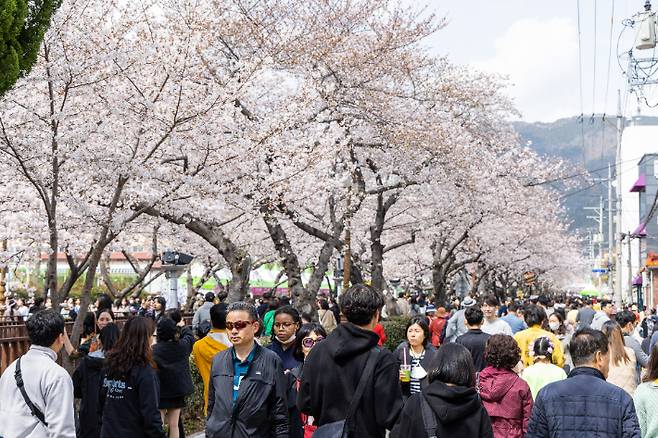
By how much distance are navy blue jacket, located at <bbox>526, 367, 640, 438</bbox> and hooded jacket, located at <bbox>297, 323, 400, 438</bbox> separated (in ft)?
2.81

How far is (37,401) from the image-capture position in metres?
5.23

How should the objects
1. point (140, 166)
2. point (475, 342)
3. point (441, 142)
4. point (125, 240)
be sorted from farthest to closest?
point (125, 240) < point (441, 142) < point (140, 166) < point (475, 342)

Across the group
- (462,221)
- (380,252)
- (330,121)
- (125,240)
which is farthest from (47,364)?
(462,221)

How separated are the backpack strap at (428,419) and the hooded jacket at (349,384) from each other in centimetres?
32

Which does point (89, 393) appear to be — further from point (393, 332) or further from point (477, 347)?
point (393, 332)

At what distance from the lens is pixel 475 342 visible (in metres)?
8.77

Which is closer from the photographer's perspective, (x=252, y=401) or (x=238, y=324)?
(x=252, y=401)

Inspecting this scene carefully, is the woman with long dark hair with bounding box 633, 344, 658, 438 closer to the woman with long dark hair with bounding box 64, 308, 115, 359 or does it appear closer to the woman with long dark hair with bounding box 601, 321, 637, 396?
the woman with long dark hair with bounding box 601, 321, 637, 396

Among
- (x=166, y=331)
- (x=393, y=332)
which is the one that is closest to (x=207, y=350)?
(x=166, y=331)

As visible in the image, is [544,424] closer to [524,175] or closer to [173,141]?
[173,141]

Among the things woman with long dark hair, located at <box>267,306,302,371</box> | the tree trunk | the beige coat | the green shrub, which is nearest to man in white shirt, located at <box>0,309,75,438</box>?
woman with long dark hair, located at <box>267,306,302,371</box>

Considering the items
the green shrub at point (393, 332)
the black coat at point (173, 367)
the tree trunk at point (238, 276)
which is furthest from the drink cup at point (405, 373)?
the green shrub at point (393, 332)

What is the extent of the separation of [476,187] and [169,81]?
43.6 feet

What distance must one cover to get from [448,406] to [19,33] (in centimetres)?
494
